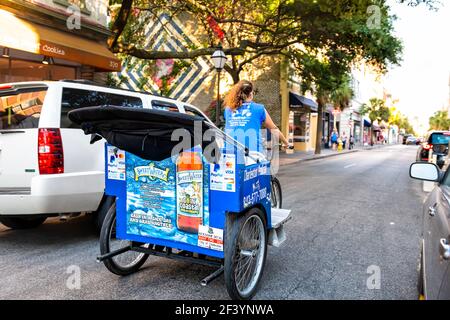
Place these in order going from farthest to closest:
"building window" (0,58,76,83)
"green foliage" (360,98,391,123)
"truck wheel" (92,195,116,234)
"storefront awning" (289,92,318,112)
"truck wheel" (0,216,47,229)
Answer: "green foliage" (360,98,391,123), "storefront awning" (289,92,318,112), "building window" (0,58,76,83), "truck wheel" (0,216,47,229), "truck wheel" (92,195,116,234)

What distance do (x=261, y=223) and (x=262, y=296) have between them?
683 mm

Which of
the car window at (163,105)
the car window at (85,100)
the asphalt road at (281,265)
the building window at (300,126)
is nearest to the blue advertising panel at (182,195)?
the asphalt road at (281,265)

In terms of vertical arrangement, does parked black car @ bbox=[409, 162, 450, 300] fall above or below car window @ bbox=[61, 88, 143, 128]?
below

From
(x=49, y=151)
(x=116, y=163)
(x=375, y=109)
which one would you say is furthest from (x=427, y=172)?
(x=375, y=109)

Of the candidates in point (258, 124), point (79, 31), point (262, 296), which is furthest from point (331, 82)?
point (262, 296)

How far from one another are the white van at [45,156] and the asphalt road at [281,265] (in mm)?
643

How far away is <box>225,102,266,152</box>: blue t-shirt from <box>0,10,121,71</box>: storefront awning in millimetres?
7024

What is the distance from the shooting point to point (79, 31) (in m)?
12.2

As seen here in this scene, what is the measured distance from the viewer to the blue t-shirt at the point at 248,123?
4.64m

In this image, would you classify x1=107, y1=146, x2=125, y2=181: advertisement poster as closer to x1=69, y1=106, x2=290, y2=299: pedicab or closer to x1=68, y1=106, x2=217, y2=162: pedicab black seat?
x1=69, y1=106, x2=290, y2=299: pedicab

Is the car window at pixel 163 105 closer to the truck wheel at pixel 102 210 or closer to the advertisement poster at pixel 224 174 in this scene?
the truck wheel at pixel 102 210

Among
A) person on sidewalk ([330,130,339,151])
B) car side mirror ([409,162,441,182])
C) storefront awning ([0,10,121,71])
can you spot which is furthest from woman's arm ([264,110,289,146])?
person on sidewalk ([330,130,339,151])

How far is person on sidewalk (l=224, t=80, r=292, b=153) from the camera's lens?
4645 millimetres

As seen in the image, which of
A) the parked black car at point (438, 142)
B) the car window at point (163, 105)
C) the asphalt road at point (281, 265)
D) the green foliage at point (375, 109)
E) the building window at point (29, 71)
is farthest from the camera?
the green foliage at point (375, 109)
